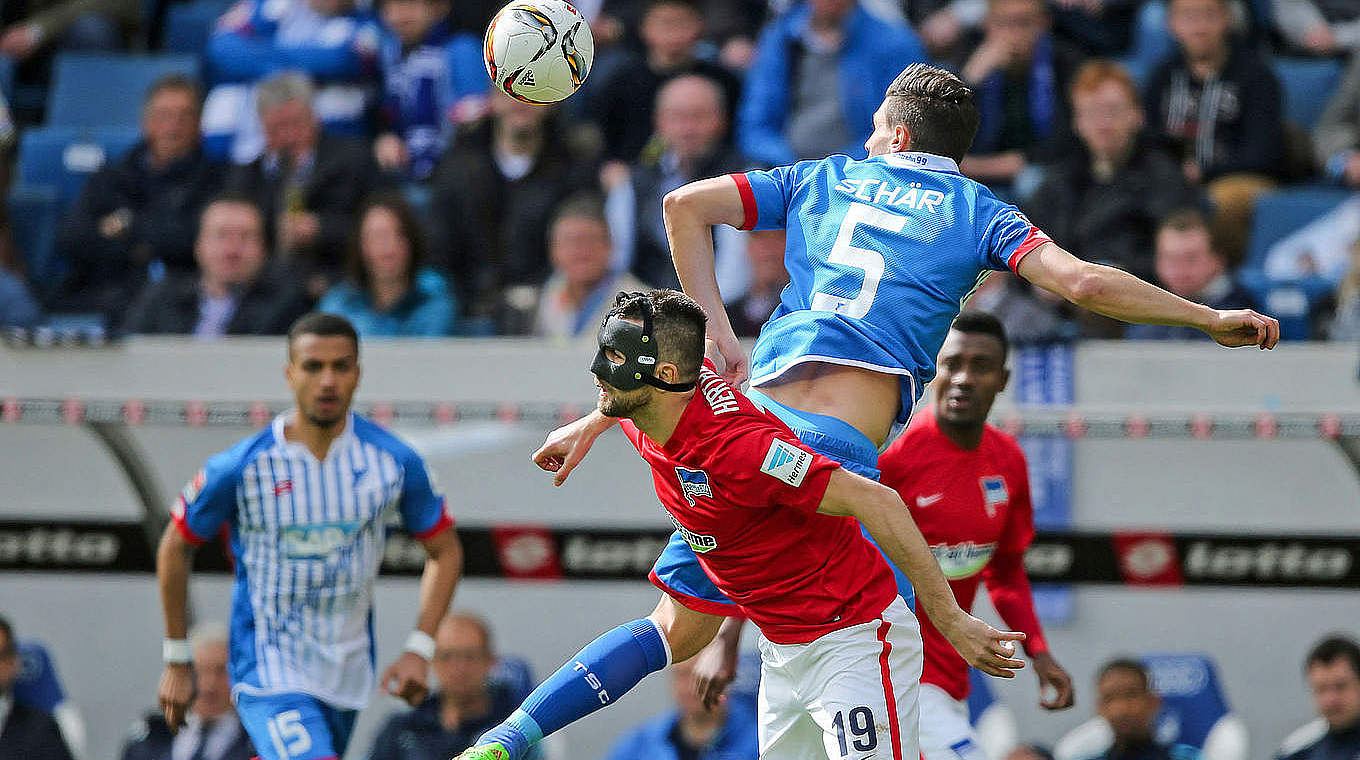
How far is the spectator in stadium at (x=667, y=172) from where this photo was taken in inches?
383

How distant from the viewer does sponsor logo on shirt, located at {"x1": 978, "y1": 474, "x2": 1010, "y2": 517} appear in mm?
6160

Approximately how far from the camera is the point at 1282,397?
27.2ft

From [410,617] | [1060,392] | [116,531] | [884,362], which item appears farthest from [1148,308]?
[116,531]

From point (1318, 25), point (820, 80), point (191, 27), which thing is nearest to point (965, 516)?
point (820, 80)

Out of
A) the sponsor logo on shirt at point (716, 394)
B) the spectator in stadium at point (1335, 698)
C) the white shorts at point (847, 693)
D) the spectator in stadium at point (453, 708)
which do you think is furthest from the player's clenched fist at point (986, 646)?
the spectator in stadium at point (453, 708)

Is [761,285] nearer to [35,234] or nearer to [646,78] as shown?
[646,78]

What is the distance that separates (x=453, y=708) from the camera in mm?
8492

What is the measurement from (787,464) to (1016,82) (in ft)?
Answer: 19.8

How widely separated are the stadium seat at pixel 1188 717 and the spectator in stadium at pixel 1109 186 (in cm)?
200

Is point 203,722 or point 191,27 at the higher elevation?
point 191,27

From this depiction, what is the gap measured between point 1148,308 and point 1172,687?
14.0 ft

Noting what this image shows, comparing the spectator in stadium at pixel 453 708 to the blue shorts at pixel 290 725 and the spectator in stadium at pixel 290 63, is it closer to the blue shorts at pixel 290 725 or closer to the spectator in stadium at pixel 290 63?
the blue shorts at pixel 290 725

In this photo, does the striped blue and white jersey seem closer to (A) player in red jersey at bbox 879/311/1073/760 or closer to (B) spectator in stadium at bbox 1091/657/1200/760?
(A) player in red jersey at bbox 879/311/1073/760

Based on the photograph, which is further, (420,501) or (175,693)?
(420,501)
